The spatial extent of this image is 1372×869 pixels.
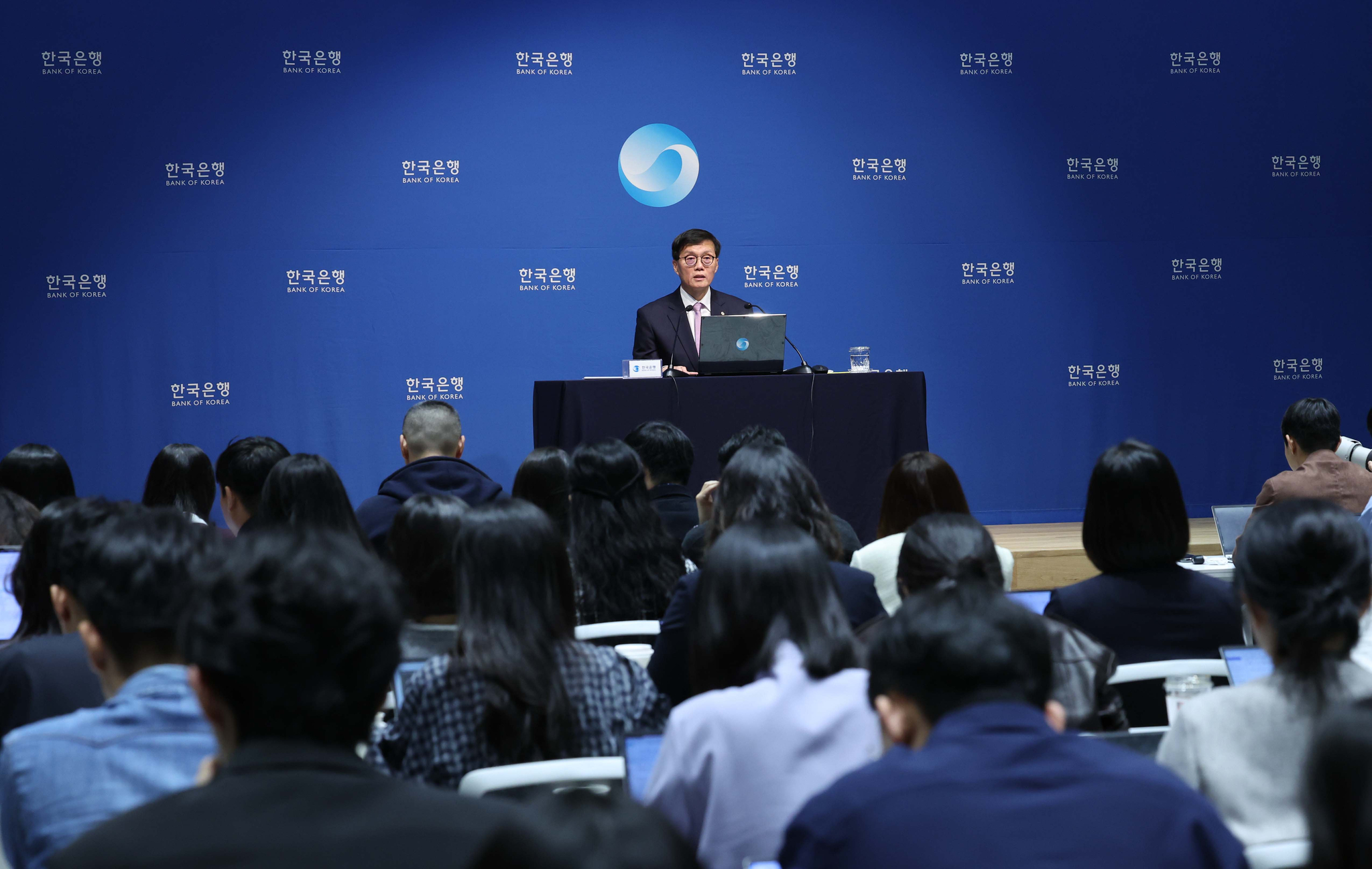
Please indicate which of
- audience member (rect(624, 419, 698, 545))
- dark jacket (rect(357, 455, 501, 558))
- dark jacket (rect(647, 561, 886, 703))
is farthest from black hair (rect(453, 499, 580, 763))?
audience member (rect(624, 419, 698, 545))

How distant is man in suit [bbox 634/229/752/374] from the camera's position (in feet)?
20.1

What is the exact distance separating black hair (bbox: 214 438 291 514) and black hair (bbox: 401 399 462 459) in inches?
18.8

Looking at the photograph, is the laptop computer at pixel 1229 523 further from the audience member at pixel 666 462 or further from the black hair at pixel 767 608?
the black hair at pixel 767 608

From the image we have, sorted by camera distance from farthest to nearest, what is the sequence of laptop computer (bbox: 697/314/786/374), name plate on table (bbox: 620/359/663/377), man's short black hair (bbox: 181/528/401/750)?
name plate on table (bbox: 620/359/663/377) → laptop computer (bbox: 697/314/786/374) → man's short black hair (bbox: 181/528/401/750)

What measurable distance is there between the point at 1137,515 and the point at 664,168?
4.98 metres

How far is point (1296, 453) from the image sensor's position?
471 cm

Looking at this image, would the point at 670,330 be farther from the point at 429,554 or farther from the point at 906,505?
the point at 429,554

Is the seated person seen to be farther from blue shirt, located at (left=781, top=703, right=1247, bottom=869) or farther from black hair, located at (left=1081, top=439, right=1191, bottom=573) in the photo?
black hair, located at (left=1081, top=439, right=1191, bottom=573)

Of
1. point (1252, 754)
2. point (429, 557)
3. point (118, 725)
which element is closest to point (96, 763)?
point (118, 725)

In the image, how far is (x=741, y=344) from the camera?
17.0ft

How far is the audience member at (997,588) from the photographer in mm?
2109

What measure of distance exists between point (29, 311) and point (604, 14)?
3.76 m

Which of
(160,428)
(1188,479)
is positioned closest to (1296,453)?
(1188,479)

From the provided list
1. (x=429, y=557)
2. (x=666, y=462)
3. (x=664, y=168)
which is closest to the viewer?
(x=429, y=557)
